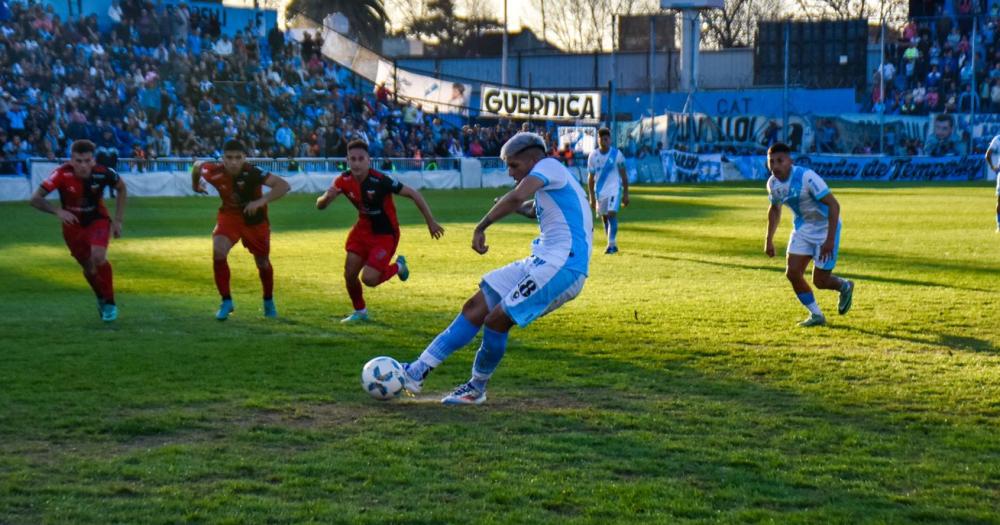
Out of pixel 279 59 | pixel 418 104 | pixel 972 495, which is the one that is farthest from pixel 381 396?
pixel 418 104

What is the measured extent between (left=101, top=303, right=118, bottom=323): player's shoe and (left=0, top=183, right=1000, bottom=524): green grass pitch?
435 mm

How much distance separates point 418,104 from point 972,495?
48.8 meters

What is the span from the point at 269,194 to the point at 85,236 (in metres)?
2.05

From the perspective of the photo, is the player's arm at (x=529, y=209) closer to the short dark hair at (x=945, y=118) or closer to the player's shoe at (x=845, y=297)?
the player's shoe at (x=845, y=297)

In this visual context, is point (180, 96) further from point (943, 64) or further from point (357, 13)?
point (357, 13)

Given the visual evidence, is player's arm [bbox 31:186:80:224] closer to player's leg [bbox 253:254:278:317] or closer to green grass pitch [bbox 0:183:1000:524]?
green grass pitch [bbox 0:183:1000:524]

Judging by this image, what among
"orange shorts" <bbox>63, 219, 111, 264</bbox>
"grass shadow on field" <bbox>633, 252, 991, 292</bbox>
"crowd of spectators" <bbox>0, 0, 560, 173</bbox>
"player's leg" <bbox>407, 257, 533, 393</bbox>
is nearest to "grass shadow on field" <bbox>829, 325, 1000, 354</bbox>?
"grass shadow on field" <bbox>633, 252, 991, 292</bbox>

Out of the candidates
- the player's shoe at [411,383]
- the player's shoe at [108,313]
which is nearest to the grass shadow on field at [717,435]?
the player's shoe at [411,383]

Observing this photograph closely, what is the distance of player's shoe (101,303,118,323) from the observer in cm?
1268

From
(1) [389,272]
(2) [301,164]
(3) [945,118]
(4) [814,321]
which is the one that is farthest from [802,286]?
(3) [945,118]

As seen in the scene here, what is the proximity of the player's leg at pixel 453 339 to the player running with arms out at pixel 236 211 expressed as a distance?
185 inches

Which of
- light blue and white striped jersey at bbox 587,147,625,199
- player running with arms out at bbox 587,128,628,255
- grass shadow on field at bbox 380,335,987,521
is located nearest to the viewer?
grass shadow on field at bbox 380,335,987,521

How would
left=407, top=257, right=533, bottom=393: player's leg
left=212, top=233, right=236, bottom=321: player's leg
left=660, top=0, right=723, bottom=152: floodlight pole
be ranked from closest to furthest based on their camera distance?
left=407, top=257, right=533, bottom=393: player's leg
left=212, top=233, right=236, bottom=321: player's leg
left=660, top=0, right=723, bottom=152: floodlight pole

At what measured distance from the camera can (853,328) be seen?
1219 cm
